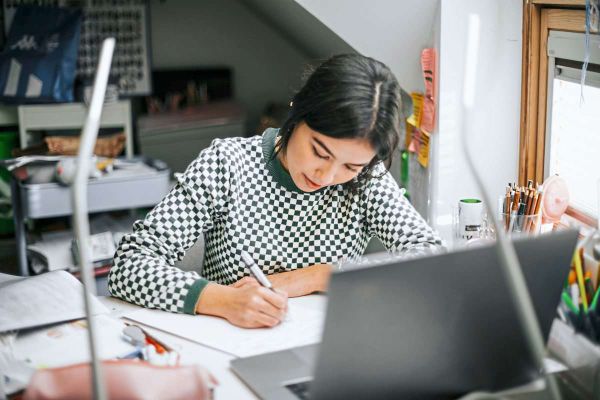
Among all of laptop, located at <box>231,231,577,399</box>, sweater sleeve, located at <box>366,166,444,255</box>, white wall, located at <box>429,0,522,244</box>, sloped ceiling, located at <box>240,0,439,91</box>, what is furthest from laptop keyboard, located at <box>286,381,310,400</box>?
sloped ceiling, located at <box>240,0,439,91</box>

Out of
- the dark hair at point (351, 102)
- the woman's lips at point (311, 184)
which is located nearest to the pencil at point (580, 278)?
the dark hair at point (351, 102)

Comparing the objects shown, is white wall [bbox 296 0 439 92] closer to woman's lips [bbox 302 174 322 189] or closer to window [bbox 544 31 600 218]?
window [bbox 544 31 600 218]

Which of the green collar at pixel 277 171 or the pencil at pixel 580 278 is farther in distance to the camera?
the green collar at pixel 277 171

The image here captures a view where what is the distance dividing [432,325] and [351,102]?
2.05 ft

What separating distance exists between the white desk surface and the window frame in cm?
89

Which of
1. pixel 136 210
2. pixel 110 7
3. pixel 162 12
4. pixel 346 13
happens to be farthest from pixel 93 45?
pixel 346 13

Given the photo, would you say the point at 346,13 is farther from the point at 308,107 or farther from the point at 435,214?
the point at 308,107

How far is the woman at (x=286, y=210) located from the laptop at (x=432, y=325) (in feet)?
1.37

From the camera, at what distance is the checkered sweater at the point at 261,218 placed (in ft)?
5.19

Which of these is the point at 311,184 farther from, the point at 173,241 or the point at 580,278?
the point at 580,278

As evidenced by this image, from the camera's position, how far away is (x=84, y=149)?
795mm

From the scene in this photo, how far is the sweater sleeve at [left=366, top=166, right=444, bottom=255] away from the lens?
1666mm

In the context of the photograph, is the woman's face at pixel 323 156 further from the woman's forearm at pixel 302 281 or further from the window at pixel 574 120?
the window at pixel 574 120

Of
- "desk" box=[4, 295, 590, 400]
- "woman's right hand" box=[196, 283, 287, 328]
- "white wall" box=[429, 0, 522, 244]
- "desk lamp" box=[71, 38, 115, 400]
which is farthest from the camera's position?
"white wall" box=[429, 0, 522, 244]
